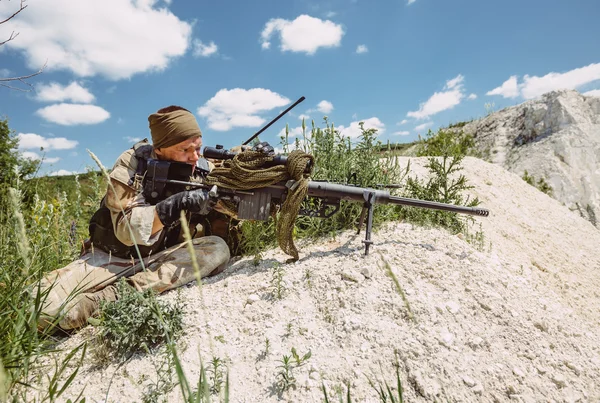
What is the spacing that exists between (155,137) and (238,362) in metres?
2.08

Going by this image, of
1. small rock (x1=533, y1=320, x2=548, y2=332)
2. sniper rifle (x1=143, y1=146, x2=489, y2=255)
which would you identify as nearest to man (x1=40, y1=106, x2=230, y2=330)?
sniper rifle (x1=143, y1=146, x2=489, y2=255)

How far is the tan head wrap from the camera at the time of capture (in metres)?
3.29

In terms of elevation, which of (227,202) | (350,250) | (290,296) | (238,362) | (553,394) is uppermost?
(227,202)

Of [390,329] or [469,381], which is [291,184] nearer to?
[390,329]

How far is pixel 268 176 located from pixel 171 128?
3.10ft

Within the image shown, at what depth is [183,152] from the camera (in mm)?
3441

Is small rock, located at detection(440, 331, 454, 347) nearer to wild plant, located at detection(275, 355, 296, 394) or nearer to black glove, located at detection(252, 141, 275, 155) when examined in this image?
wild plant, located at detection(275, 355, 296, 394)

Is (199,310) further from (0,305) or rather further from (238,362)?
(0,305)

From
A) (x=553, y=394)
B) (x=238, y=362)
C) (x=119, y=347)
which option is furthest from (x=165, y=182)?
(x=553, y=394)

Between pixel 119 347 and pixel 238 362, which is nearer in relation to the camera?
pixel 238 362

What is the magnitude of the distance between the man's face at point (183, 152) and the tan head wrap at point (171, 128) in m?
0.06

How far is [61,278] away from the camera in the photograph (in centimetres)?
309

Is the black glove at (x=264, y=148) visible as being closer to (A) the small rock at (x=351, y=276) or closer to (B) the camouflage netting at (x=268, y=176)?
(B) the camouflage netting at (x=268, y=176)

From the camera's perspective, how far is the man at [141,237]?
3057 mm
